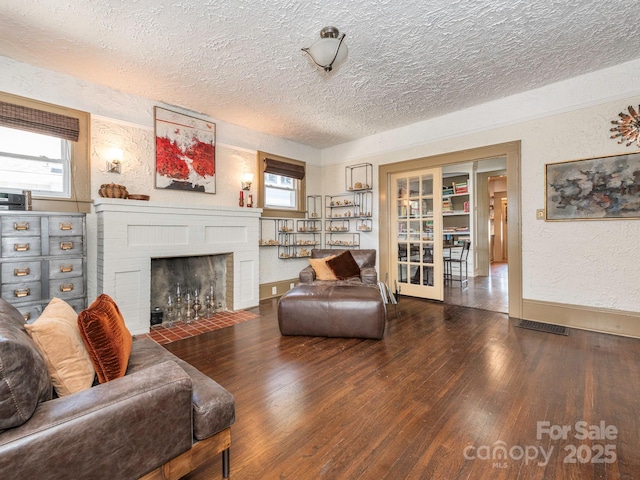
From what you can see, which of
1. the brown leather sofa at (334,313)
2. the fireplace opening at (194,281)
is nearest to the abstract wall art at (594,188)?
the brown leather sofa at (334,313)

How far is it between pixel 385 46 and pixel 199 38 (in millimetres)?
1672

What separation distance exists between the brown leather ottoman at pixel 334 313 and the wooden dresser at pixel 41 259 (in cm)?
204

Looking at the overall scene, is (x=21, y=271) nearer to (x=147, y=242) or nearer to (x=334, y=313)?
(x=147, y=242)

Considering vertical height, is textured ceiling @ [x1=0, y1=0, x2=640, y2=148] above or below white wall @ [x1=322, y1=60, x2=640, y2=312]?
above

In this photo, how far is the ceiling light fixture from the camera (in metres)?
2.19

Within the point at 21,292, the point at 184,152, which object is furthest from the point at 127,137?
the point at 21,292

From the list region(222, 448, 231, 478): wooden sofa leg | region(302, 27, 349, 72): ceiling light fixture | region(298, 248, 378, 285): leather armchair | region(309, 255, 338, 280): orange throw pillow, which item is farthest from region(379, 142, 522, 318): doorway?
region(222, 448, 231, 478): wooden sofa leg

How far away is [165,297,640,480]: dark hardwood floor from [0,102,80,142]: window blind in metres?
2.53

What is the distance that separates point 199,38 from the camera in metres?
2.54

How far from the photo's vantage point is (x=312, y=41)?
8.52ft

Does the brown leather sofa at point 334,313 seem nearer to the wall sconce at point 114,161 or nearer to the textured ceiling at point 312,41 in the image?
the textured ceiling at point 312,41

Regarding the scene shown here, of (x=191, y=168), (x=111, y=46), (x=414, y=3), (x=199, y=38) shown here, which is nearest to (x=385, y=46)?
(x=414, y=3)

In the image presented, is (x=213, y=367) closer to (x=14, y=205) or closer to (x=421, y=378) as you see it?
(x=421, y=378)

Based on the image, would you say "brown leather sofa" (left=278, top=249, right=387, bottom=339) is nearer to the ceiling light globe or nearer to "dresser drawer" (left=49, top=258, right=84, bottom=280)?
"dresser drawer" (left=49, top=258, right=84, bottom=280)
